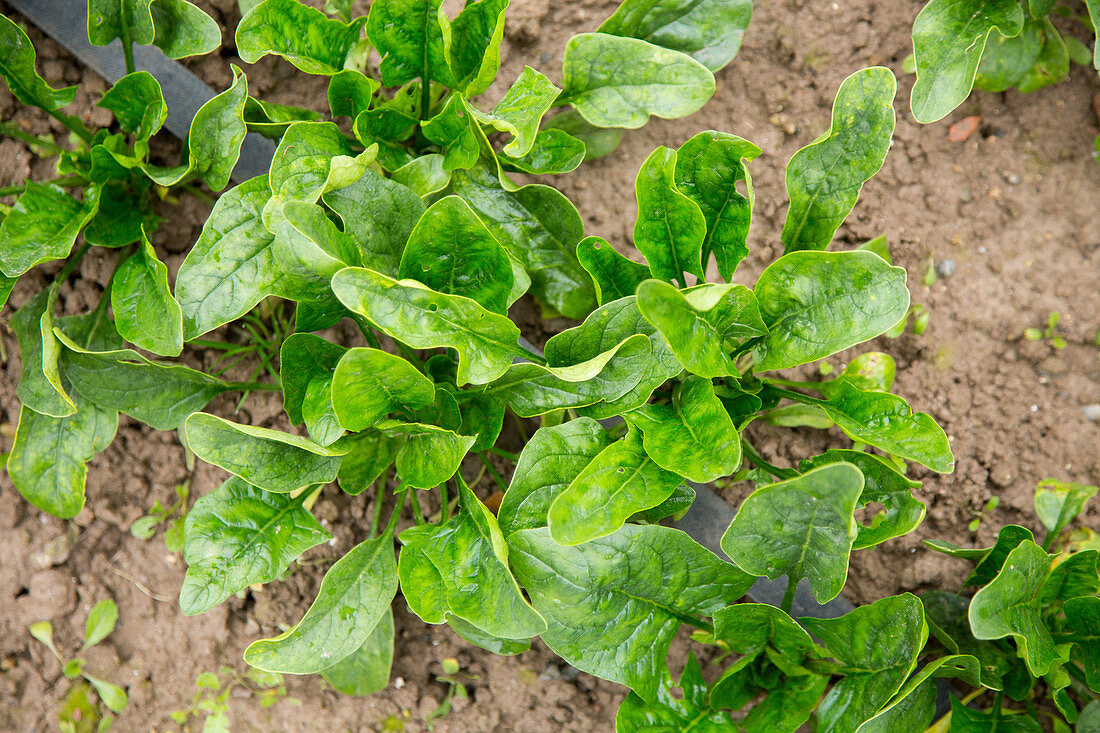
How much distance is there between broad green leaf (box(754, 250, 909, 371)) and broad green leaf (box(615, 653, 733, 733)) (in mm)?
726

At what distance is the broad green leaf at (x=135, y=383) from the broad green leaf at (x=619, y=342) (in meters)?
0.86

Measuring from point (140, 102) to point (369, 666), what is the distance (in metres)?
1.45

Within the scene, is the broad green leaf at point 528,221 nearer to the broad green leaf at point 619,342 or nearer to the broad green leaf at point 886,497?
the broad green leaf at point 619,342

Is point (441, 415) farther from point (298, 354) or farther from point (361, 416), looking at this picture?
point (298, 354)

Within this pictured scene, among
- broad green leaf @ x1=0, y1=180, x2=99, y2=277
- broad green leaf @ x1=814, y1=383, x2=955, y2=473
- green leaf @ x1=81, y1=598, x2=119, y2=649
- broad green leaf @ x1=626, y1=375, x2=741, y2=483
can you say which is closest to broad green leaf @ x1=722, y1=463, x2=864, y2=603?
broad green leaf @ x1=626, y1=375, x2=741, y2=483

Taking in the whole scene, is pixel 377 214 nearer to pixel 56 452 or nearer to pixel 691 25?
pixel 691 25

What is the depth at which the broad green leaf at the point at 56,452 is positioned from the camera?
1.86 metres

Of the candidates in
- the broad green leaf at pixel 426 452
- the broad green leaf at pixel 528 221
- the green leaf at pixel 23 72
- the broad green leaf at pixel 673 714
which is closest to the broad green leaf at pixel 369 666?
the broad green leaf at pixel 426 452

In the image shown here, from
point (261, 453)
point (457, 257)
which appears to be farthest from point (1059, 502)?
point (261, 453)

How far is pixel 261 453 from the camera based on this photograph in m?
1.52

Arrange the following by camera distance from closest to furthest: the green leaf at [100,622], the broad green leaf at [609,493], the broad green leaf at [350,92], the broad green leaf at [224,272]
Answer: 1. the broad green leaf at [609,493]
2. the broad green leaf at [224,272]
3. the broad green leaf at [350,92]
4. the green leaf at [100,622]

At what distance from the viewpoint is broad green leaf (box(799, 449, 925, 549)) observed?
5.02 ft

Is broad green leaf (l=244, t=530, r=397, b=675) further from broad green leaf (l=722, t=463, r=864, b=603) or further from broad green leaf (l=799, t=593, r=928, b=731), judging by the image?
broad green leaf (l=799, t=593, r=928, b=731)

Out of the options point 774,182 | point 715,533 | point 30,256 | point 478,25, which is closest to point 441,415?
point 715,533
